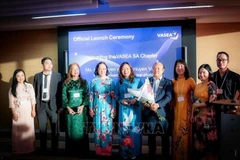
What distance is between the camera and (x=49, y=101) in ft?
13.3

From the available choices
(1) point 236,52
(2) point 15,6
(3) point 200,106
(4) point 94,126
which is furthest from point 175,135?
(2) point 15,6

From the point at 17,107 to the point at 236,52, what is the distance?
4341 mm

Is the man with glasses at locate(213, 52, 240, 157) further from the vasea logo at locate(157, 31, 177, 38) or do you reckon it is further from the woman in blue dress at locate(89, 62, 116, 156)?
the woman in blue dress at locate(89, 62, 116, 156)

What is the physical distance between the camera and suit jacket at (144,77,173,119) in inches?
135

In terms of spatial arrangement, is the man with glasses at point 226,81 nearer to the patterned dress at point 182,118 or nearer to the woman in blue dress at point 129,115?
the patterned dress at point 182,118

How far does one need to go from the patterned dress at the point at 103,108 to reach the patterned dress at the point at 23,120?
3.79ft

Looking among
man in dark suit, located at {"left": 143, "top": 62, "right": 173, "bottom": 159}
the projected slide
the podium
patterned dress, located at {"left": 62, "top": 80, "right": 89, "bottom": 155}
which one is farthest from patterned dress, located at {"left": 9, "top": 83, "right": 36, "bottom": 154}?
the podium

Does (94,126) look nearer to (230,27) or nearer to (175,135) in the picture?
(175,135)

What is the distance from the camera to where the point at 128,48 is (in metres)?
4.68

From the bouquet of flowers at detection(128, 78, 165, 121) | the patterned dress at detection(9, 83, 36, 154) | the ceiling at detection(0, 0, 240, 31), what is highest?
the ceiling at detection(0, 0, 240, 31)

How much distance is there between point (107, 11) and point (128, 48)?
2.76 ft

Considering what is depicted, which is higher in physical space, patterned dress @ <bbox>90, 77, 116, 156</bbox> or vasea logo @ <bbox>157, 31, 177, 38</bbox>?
vasea logo @ <bbox>157, 31, 177, 38</bbox>

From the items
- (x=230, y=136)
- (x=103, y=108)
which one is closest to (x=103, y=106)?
(x=103, y=108)

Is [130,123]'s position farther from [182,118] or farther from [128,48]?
[128,48]
